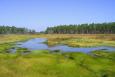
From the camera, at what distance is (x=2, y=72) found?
23.1 meters

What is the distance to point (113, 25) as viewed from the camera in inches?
6998

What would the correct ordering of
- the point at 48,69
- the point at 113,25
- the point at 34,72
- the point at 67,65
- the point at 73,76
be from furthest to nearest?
the point at 113,25 < the point at 67,65 < the point at 48,69 < the point at 34,72 < the point at 73,76

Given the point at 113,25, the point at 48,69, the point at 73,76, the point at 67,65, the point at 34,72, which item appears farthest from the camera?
the point at 113,25

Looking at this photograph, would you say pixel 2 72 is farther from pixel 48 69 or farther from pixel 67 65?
pixel 67 65

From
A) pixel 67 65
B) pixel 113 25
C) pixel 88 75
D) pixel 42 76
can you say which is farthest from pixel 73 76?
pixel 113 25

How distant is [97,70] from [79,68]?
81.0 inches

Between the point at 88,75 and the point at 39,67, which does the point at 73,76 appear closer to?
the point at 88,75

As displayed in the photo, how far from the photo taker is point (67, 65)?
26.8 m

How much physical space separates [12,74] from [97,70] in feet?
31.0

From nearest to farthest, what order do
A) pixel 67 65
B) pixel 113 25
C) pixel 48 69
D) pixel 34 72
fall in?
1. pixel 34 72
2. pixel 48 69
3. pixel 67 65
4. pixel 113 25

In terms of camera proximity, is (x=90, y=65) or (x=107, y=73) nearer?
(x=107, y=73)

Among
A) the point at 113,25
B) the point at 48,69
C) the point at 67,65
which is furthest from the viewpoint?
the point at 113,25

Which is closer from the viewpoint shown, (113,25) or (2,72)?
(2,72)

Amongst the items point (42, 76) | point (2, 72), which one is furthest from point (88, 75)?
point (2, 72)
